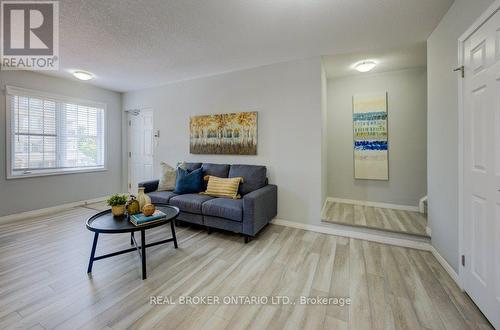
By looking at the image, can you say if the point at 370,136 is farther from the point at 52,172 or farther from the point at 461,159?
the point at 52,172

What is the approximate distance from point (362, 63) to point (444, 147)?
6.16 ft

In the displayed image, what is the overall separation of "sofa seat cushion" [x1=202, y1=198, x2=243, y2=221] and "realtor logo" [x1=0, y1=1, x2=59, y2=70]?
2.57 m

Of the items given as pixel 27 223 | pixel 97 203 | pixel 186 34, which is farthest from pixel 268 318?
pixel 97 203

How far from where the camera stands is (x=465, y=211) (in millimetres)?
1722

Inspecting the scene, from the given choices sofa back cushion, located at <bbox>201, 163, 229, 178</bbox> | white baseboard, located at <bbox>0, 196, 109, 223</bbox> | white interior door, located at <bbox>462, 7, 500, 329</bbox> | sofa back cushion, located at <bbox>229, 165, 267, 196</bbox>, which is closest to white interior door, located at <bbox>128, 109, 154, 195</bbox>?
white baseboard, located at <bbox>0, 196, 109, 223</bbox>

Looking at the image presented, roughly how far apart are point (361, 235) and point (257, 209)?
1.49 metres

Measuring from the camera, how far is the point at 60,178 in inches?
159

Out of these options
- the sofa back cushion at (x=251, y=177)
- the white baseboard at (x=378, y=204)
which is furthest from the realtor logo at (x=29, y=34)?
the white baseboard at (x=378, y=204)

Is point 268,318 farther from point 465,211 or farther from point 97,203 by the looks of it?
point 97,203

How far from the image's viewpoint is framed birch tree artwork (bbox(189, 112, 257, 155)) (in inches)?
136

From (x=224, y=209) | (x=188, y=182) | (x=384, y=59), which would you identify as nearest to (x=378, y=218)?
(x=224, y=209)

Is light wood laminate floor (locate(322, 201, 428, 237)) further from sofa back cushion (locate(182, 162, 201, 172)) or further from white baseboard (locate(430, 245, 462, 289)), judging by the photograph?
sofa back cushion (locate(182, 162, 201, 172))

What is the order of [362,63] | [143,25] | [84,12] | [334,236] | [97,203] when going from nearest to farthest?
1. [84,12]
2. [143,25]
3. [334,236]
4. [362,63]
5. [97,203]

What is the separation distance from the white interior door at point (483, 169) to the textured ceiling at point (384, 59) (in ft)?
4.38
